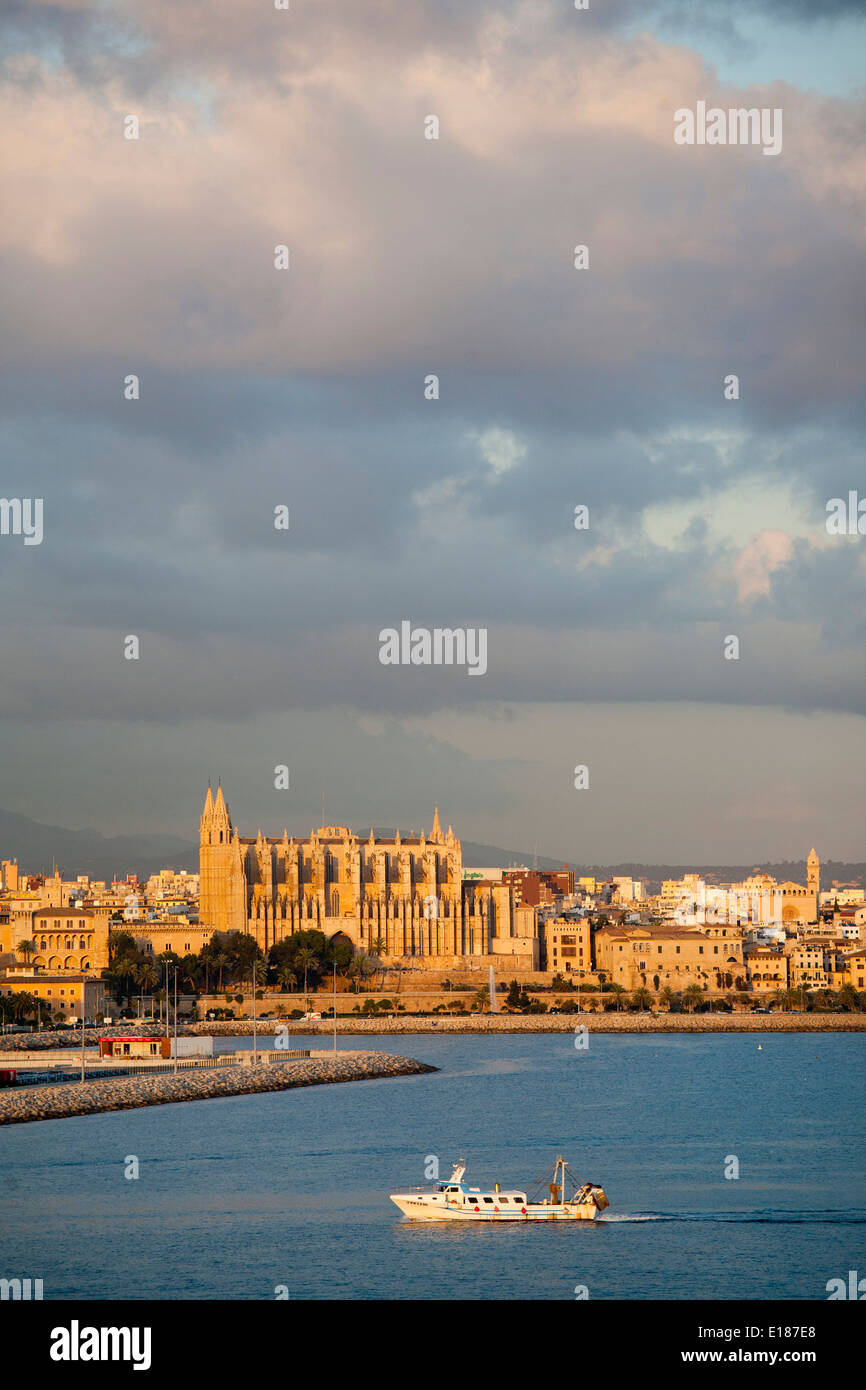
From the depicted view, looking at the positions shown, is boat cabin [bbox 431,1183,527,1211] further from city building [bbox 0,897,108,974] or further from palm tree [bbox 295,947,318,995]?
palm tree [bbox 295,947,318,995]

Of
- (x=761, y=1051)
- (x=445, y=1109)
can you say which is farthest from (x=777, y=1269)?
(x=761, y=1051)

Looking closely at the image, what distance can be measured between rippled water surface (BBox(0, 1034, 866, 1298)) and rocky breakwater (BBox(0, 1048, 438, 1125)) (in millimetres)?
1167

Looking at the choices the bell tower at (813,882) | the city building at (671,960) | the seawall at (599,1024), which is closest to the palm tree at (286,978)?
the seawall at (599,1024)

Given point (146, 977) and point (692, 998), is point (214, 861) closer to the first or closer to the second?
point (146, 977)

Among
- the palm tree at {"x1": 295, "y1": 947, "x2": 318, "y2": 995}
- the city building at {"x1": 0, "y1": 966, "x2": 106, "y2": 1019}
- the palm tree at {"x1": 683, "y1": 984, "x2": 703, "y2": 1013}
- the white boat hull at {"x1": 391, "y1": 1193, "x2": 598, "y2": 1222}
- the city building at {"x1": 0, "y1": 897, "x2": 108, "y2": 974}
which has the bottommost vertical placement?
the white boat hull at {"x1": 391, "y1": 1193, "x2": 598, "y2": 1222}

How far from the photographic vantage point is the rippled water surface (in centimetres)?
2956

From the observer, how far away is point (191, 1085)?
58.0m

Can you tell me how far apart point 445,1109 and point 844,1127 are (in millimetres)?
11457

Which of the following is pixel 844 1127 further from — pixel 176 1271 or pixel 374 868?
pixel 374 868

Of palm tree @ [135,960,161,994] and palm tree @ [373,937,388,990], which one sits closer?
palm tree @ [135,960,161,994]

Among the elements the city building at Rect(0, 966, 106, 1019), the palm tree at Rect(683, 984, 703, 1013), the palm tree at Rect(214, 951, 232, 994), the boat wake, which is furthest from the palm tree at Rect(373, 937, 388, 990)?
the boat wake

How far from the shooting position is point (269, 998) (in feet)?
318

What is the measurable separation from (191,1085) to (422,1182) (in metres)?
20.6

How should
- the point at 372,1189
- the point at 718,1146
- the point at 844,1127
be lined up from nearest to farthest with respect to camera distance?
the point at 372,1189 → the point at 718,1146 → the point at 844,1127
